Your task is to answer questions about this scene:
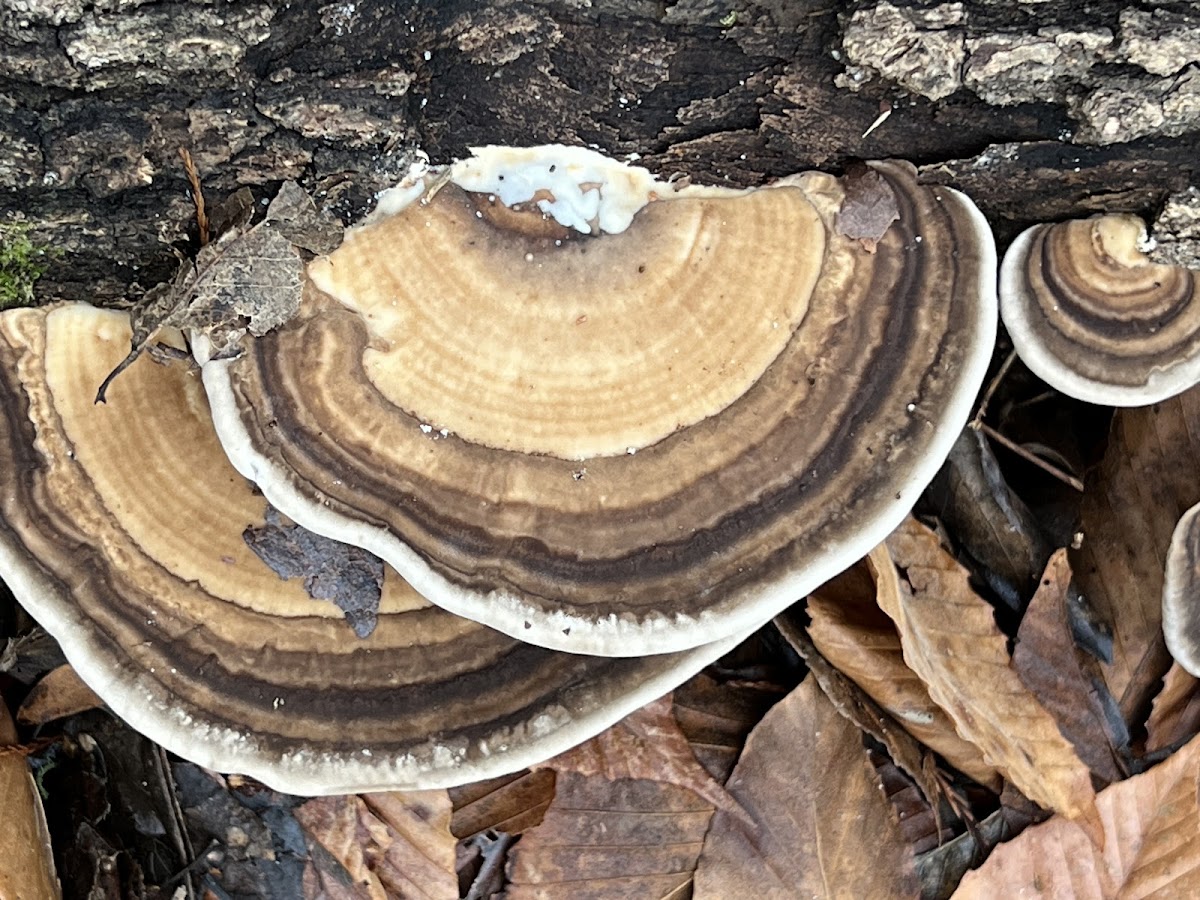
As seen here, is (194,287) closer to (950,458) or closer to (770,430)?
(770,430)

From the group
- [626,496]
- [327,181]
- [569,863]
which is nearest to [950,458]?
[626,496]

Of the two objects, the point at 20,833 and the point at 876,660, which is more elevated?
the point at 20,833

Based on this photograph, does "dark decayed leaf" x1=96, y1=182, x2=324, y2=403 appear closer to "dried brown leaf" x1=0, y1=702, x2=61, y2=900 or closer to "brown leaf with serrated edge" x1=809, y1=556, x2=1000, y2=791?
"dried brown leaf" x1=0, y1=702, x2=61, y2=900

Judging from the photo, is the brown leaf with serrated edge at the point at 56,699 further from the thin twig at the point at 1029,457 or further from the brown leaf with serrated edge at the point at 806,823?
the thin twig at the point at 1029,457

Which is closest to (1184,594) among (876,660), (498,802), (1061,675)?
(1061,675)

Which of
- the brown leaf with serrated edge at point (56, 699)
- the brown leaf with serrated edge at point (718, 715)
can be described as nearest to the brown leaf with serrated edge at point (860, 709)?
the brown leaf with serrated edge at point (718, 715)

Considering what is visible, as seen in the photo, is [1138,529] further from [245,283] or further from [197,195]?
[197,195]

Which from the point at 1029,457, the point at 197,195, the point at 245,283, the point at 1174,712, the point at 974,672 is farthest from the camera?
the point at 1029,457
